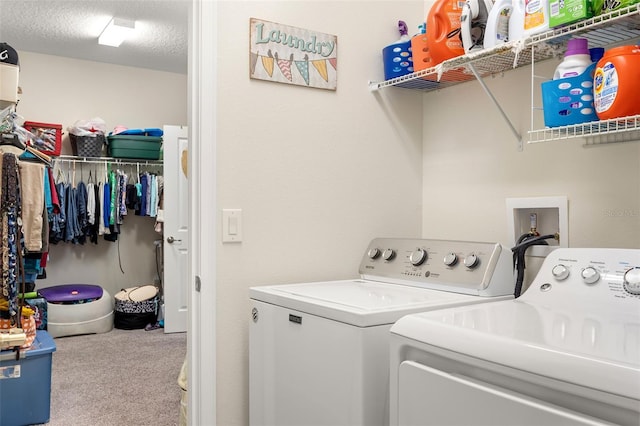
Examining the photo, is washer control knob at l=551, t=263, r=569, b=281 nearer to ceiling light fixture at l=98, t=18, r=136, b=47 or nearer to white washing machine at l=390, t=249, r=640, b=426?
white washing machine at l=390, t=249, r=640, b=426

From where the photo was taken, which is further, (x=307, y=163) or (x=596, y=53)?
A: (x=307, y=163)

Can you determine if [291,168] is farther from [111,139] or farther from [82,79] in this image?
[82,79]

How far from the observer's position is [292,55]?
6.76 feet

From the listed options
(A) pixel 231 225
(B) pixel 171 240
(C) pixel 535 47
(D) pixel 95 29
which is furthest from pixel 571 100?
(D) pixel 95 29

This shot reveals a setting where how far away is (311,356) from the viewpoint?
5.08 ft

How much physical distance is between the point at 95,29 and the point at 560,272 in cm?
431

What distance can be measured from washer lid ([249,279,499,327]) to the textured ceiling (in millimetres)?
2814

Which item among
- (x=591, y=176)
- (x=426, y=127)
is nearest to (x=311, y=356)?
(x=591, y=176)

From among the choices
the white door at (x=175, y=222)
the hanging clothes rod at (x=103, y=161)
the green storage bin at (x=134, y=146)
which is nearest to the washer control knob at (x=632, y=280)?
the white door at (x=175, y=222)

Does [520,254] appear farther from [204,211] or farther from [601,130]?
[204,211]

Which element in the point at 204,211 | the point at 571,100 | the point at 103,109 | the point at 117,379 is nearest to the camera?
the point at 571,100

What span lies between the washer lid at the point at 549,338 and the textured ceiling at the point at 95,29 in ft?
11.1

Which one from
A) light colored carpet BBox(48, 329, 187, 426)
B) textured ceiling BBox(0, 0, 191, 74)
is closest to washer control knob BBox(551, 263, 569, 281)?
light colored carpet BBox(48, 329, 187, 426)

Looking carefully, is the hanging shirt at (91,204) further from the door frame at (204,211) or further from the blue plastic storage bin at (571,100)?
the blue plastic storage bin at (571,100)
